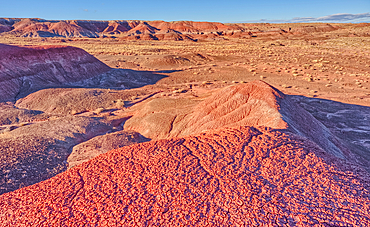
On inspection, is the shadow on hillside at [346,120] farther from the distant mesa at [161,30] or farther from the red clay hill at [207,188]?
the distant mesa at [161,30]

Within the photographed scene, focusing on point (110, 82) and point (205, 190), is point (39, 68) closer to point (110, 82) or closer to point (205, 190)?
point (110, 82)

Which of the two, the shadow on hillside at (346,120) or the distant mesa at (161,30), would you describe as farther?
the distant mesa at (161,30)

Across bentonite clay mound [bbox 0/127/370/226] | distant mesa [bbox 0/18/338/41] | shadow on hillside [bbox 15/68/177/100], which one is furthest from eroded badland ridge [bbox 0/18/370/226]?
distant mesa [bbox 0/18/338/41]

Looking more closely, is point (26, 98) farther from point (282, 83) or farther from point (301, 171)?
point (282, 83)

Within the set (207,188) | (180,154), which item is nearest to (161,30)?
(180,154)

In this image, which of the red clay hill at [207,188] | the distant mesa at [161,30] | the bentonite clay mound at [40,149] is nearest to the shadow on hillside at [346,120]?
the red clay hill at [207,188]
